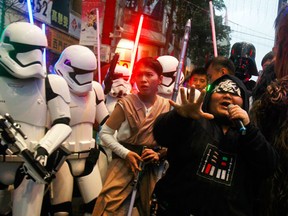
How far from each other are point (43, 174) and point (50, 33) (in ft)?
39.9

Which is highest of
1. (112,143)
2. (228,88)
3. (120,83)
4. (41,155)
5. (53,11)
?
(53,11)

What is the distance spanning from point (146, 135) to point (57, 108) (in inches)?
32.3

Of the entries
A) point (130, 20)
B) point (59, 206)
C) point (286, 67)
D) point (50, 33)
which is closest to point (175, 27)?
point (130, 20)

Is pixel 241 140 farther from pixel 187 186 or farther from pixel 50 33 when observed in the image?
pixel 50 33

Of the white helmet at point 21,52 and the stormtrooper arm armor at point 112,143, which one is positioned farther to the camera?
the white helmet at point 21,52

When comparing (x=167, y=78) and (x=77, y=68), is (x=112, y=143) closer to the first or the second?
(x=77, y=68)

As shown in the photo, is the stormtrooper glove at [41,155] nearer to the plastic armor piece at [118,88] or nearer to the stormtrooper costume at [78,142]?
the stormtrooper costume at [78,142]

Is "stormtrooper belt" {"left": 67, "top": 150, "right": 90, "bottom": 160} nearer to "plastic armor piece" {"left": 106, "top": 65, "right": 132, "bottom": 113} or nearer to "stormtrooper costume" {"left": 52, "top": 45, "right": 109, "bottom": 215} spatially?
"stormtrooper costume" {"left": 52, "top": 45, "right": 109, "bottom": 215}

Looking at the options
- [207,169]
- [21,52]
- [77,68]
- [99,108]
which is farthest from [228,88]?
[99,108]

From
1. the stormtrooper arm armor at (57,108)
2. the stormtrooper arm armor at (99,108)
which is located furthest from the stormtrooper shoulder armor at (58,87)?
the stormtrooper arm armor at (99,108)

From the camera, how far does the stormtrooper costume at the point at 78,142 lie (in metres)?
3.86

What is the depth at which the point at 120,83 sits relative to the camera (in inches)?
213

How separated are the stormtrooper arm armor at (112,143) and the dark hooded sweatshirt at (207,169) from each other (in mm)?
946

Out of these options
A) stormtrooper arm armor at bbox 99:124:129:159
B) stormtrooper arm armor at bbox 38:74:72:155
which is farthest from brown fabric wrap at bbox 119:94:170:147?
stormtrooper arm armor at bbox 38:74:72:155
